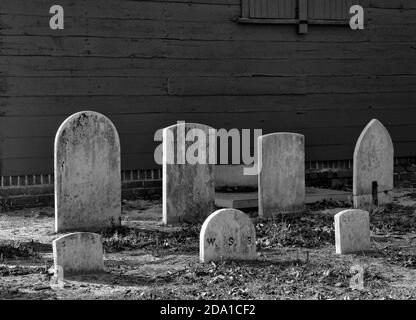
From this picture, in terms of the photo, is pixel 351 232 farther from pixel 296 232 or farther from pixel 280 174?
pixel 280 174

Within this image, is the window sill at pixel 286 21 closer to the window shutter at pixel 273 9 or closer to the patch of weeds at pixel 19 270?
the window shutter at pixel 273 9

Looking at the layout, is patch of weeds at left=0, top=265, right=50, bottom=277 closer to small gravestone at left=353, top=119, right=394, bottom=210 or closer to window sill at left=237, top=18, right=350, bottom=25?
small gravestone at left=353, top=119, right=394, bottom=210

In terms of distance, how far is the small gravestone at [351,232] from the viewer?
792 cm

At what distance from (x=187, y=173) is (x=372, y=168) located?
7.77ft

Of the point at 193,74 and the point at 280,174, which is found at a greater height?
the point at 193,74

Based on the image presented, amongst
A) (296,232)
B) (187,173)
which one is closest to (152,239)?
(187,173)

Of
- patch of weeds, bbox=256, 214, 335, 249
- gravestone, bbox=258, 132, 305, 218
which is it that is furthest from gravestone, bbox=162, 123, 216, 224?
patch of weeds, bbox=256, 214, 335, 249

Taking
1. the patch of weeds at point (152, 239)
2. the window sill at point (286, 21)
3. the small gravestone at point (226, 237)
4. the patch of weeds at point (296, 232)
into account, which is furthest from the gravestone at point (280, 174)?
the window sill at point (286, 21)

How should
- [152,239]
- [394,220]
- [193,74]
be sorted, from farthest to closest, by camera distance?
[193,74] < [394,220] < [152,239]

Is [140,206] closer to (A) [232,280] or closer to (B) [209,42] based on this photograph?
(B) [209,42]

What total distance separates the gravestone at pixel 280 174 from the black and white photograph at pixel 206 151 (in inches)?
0.8

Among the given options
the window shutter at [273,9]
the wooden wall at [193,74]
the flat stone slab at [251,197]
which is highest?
the window shutter at [273,9]

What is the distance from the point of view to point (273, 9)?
40.6 feet

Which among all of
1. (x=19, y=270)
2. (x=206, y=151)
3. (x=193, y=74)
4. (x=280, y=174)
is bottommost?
(x=19, y=270)
